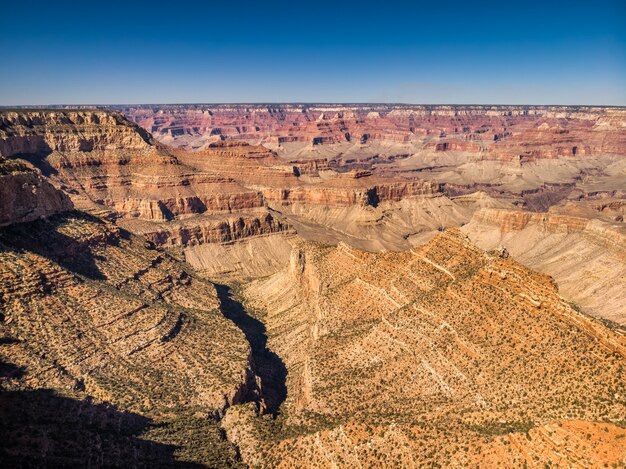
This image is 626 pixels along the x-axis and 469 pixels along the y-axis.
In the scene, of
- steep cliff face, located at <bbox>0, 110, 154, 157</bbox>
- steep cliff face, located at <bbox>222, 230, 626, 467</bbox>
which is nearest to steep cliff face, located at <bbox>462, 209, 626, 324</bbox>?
steep cliff face, located at <bbox>222, 230, 626, 467</bbox>

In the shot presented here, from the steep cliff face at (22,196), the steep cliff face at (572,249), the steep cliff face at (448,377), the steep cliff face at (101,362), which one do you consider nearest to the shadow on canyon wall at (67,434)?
the steep cliff face at (101,362)

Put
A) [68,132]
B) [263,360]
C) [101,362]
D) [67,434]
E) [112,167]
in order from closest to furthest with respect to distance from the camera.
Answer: [67,434], [101,362], [263,360], [112,167], [68,132]

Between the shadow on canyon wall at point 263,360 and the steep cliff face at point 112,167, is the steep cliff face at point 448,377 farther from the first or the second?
the steep cliff face at point 112,167

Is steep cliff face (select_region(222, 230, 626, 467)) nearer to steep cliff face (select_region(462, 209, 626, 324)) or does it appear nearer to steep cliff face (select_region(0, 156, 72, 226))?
steep cliff face (select_region(0, 156, 72, 226))

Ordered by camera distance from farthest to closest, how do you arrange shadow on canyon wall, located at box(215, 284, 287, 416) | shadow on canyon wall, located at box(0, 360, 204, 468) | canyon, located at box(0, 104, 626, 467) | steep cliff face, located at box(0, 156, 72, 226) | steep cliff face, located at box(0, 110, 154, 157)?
1. steep cliff face, located at box(0, 110, 154, 157)
2. steep cliff face, located at box(0, 156, 72, 226)
3. shadow on canyon wall, located at box(215, 284, 287, 416)
4. canyon, located at box(0, 104, 626, 467)
5. shadow on canyon wall, located at box(0, 360, 204, 468)

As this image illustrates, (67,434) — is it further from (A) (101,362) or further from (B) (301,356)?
(B) (301,356)

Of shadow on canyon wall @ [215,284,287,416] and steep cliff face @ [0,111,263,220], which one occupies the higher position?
steep cliff face @ [0,111,263,220]

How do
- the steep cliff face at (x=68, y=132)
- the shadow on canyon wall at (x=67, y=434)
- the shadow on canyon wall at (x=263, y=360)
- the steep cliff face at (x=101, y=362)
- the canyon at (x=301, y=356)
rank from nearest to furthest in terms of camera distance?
the shadow on canyon wall at (x=67, y=434), the canyon at (x=301, y=356), the steep cliff face at (x=101, y=362), the shadow on canyon wall at (x=263, y=360), the steep cliff face at (x=68, y=132)

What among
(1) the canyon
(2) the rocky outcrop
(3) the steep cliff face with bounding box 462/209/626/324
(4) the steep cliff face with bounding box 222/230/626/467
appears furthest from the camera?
(2) the rocky outcrop

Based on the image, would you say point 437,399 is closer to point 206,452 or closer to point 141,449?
point 206,452

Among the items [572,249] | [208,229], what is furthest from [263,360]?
[572,249]
